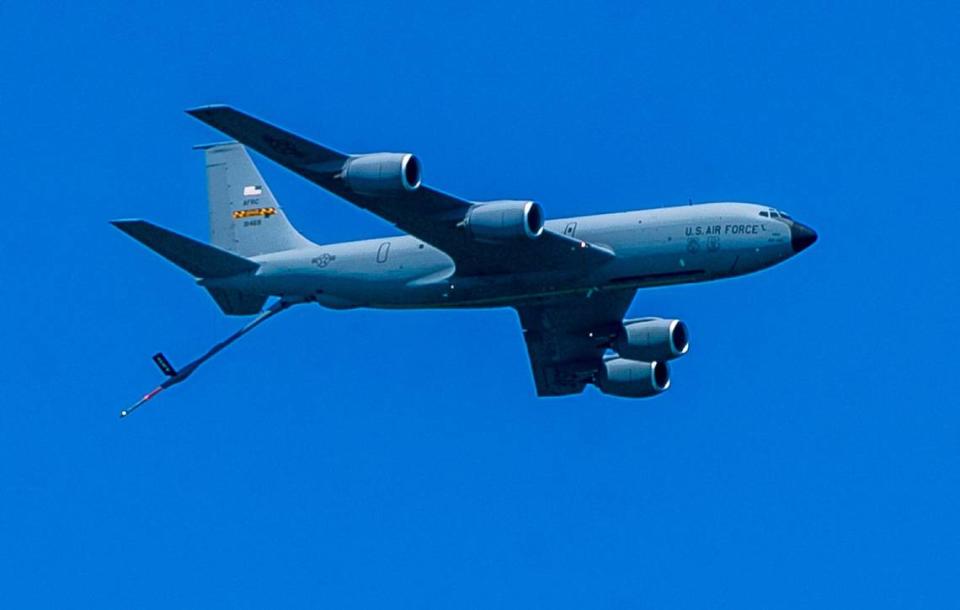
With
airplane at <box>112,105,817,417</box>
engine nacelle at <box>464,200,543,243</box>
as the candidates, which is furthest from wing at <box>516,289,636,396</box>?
engine nacelle at <box>464,200,543,243</box>

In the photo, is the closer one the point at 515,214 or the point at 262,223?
the point at 515,214

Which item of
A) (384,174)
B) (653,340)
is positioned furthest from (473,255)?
(653,340)

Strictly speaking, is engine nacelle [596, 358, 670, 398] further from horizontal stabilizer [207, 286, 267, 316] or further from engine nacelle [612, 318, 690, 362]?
horizontal stabilizer [207, 286, 267, 316]

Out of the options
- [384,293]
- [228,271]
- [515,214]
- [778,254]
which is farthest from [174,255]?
[778,254]

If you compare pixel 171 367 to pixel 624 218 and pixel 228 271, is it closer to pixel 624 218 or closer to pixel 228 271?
pixel 228 271

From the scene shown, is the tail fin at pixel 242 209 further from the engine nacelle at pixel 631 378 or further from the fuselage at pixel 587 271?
the engine nacelle at pixel 631 378

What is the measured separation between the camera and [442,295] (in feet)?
188

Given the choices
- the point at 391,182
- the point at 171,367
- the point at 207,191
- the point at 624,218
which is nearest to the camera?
the point at 391,182

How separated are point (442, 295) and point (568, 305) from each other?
5.23 metres

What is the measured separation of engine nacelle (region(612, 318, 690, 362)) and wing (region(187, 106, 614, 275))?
5.06 meters

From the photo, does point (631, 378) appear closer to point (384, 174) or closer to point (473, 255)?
point (473, 255)

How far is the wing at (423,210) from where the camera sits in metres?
53.4

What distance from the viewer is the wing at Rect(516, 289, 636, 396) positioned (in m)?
61.0

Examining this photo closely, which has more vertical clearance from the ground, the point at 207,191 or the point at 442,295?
the point at 207,191
